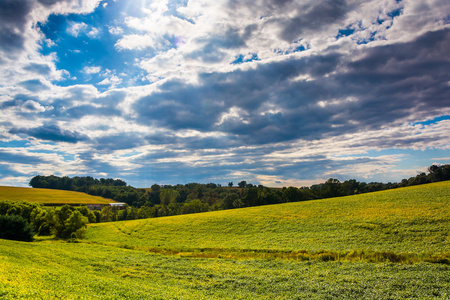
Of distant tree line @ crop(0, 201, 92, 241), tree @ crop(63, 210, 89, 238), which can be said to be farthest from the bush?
tree @ crop(63, 210, 89, 238)

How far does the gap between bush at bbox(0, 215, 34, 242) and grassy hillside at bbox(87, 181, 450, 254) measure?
1935cm

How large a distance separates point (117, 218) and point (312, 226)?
10213 cm

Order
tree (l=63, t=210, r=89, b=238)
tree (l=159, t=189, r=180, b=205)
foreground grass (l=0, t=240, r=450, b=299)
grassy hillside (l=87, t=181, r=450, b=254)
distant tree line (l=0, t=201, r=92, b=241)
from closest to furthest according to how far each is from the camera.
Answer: foreground grass (l=0, t=240, r=450, b=299) < grassy hillside (l=87, t=181, r=450, b=254) < distant tree line (l=0, t=201, r=92, b=241) < tree (l=63, t=210, r=89, b=238) < tree (l=159, t=189, r=180, b=205)

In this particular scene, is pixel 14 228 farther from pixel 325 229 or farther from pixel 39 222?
pixel 325 229

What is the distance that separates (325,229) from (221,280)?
98.0ft

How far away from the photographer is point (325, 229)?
45188 millimetres

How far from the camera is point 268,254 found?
3428 centimetres

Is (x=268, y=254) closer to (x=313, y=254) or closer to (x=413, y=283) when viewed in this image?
(x=313, y=254)

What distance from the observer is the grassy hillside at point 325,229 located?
3462 centimetres

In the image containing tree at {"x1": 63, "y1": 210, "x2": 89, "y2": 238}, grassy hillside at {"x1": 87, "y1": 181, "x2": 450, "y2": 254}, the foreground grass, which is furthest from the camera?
tree at {"x1": 63, "y1": 210, "x2": 89, "y2": 238}

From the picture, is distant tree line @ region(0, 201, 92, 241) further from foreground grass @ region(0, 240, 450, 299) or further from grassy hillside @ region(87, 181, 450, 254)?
foreground grass @ region(0, 240, 450, 299)

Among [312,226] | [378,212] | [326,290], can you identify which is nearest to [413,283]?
[326,290]

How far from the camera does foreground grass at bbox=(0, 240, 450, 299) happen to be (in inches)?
631

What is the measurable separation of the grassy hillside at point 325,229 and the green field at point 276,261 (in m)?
0.19
